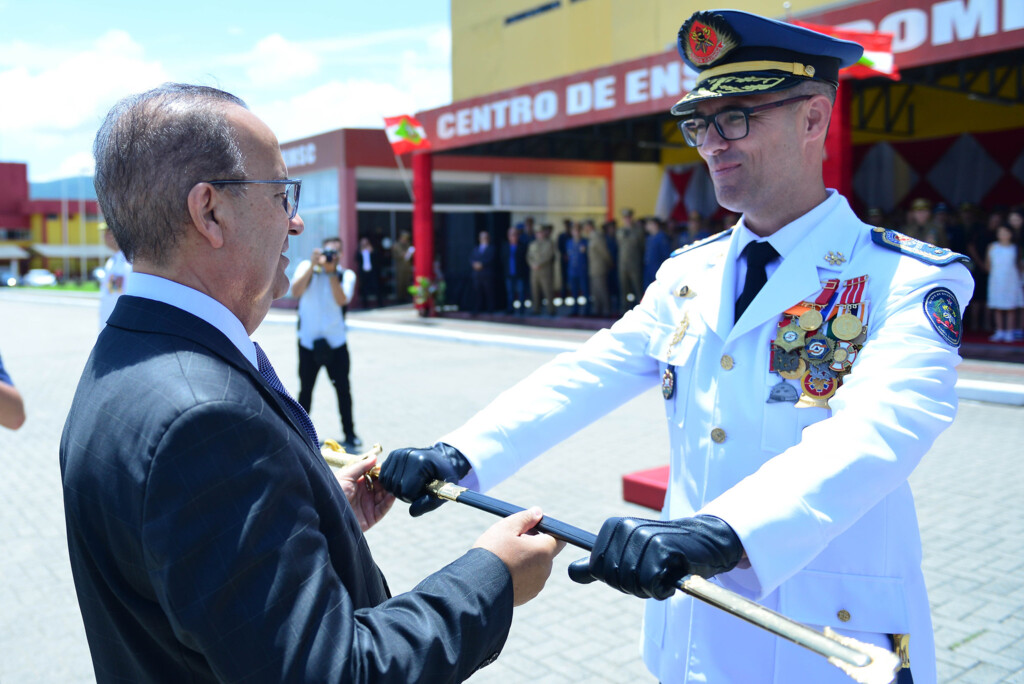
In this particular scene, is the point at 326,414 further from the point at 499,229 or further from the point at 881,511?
the point at 499,229

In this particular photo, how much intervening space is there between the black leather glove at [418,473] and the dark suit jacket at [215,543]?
40 cm

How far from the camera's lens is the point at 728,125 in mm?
1896

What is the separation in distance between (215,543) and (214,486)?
0.07 metres

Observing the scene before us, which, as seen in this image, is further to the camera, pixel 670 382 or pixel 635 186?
pixel 635 186

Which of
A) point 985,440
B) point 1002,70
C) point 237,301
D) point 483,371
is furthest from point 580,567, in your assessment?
point 1002,70

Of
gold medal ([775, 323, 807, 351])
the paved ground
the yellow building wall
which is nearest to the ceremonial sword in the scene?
gold medal ([775, 323, 807, 351])

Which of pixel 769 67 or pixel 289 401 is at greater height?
pixel 769 67

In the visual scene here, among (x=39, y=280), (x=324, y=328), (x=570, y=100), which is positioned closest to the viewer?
(x=324, y=328)

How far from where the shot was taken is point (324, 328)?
679 centimetres

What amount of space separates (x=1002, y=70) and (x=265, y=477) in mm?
17599

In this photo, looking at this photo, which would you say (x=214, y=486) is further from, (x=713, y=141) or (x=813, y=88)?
(x=813, y=88)

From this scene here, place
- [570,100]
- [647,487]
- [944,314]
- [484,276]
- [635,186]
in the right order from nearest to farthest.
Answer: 1. [944,314]
2. [647,487]
3. [570,100]
4. [484,276]
5. [635,186]

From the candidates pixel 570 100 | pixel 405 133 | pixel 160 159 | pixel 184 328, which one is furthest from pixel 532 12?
pixel 184 328

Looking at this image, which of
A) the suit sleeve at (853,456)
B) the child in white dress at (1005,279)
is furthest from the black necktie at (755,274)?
the child in white dress at (1005,279)
